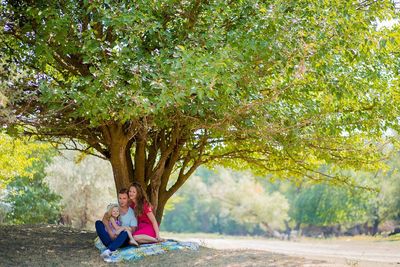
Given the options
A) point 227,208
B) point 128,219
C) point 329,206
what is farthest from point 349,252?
point 227,208

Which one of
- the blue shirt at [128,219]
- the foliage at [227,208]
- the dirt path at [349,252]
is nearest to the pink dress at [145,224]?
the blue shirt at [128,219]

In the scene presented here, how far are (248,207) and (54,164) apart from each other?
3627 cm

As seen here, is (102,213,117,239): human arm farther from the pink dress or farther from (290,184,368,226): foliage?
(290,184,368,226): foliage

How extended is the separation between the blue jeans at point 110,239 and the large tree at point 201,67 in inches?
80.8

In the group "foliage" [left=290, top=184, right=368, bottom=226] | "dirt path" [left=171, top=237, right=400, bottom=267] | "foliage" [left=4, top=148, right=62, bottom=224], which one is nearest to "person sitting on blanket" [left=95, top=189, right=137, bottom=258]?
"dirt path" [left=171, top=237, right=400, bottom=267]

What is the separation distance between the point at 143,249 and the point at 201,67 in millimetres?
4222

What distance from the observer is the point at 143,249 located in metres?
10.9

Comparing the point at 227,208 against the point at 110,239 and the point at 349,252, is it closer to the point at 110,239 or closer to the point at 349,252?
the point at 349,252

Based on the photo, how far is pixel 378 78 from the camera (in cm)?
1194

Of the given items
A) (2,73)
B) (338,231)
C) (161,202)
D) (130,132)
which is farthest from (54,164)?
(338,231)

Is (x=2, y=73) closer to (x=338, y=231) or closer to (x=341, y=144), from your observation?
(x=341, y=144)

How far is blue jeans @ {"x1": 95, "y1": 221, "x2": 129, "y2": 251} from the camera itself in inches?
427

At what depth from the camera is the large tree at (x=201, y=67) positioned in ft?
30.0

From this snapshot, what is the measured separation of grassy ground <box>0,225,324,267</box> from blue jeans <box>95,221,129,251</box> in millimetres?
324
